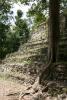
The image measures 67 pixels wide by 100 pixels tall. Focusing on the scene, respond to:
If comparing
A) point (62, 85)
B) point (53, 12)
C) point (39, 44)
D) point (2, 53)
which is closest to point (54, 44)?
point (53, 12)

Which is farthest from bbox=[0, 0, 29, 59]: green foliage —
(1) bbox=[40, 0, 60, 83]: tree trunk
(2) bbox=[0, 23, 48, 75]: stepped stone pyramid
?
(1) bbox=[40, 0, 60, 83]: tree trunk

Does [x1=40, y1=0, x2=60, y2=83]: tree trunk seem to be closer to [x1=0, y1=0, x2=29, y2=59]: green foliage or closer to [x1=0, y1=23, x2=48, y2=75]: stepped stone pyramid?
[x1=0, y1=23, x2=48, y2=75]: stepped stone pyramid

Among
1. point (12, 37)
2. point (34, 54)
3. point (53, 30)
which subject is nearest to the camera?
point (53, 30)

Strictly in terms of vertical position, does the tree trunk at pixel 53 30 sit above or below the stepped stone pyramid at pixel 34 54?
A: above

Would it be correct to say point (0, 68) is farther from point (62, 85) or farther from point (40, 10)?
point (62, 85)

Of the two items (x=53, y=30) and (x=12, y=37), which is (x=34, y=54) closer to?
(x=53, y=30)

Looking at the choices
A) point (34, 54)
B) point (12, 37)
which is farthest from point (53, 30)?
point (12, 37)

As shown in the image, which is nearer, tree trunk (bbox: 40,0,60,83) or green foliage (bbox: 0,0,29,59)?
tree trunk (bbox: 40,0,60,83)

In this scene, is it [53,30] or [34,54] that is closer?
[53,30]

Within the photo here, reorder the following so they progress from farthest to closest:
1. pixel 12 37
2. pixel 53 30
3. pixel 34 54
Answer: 1. pixel 12 37
2. pixel 34 54
3. pixel 53 30

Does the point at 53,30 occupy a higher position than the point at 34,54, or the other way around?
A: the point at 53,30

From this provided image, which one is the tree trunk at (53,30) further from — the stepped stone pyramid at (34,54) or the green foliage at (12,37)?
the green foliage at (12,37)

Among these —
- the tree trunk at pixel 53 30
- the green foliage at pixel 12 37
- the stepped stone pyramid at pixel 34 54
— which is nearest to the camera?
the tree trunk at pixel 53 30

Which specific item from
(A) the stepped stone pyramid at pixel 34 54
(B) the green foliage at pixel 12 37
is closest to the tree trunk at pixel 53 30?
(A) the stepped stone pyramid at pixel 34 54
